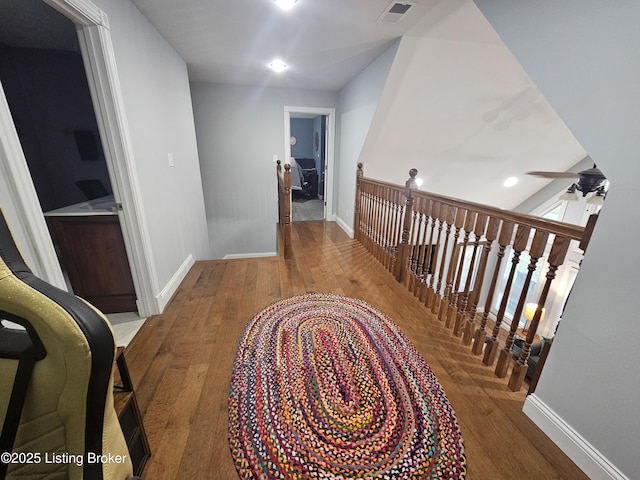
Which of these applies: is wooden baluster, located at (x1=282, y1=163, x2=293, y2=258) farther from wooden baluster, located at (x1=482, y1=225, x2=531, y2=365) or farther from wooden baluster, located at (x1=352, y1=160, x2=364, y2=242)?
wooden baluster, located at (x1=482, y1=225, x2=531, y2=365)

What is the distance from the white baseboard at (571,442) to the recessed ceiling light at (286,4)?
9.36ft

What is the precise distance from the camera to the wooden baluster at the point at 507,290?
4.53 ft

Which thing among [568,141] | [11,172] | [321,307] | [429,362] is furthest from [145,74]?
[568,141]

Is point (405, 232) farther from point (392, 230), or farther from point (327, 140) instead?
point (327, 140)

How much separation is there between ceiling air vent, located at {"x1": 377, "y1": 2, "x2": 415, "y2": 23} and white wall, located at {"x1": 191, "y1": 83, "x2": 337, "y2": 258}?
8.11 ft

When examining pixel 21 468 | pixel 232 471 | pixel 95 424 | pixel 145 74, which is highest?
pixel 145 74

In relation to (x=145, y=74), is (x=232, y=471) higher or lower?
lower

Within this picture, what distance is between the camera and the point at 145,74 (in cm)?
210

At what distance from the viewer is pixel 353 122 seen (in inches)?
150

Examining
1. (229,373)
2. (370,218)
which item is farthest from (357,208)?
(229,373)

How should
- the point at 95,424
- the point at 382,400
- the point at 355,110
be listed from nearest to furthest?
the point at 95,424 < the point at 382,400 < the point at 355,110

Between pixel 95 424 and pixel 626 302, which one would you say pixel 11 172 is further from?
pixel 626 302

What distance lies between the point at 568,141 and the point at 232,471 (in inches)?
234

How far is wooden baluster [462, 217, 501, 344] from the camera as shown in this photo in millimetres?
1537
